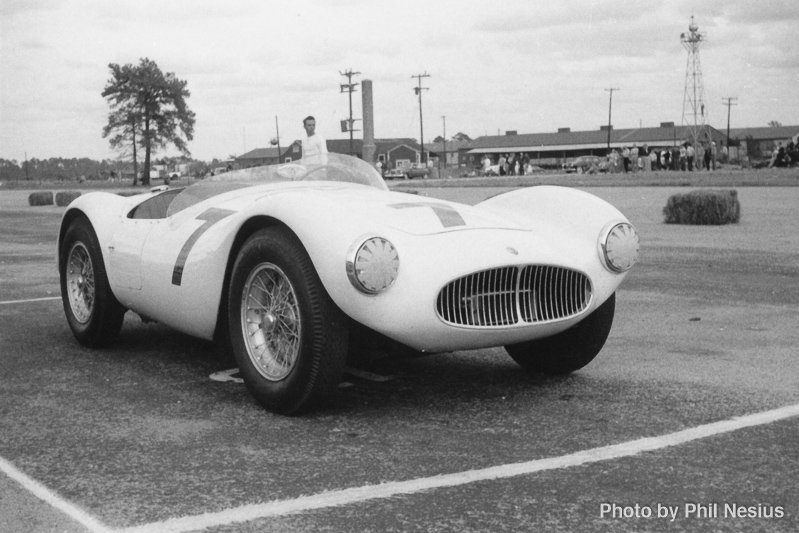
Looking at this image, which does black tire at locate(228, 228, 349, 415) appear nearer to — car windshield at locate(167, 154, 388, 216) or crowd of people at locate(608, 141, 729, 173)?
car windshield at locate(167, 154, 388, 216)

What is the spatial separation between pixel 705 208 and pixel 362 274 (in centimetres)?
1329

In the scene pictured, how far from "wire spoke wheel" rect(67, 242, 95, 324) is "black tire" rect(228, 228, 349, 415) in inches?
66.5

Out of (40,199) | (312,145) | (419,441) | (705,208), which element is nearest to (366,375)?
(419,441)

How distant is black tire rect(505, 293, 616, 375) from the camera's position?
4516 mm

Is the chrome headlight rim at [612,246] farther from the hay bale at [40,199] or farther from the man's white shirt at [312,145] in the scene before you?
the hay bale at [40,199]

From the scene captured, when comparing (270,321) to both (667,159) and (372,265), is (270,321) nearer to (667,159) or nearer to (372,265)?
(372,265)

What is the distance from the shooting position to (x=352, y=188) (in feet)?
17.1

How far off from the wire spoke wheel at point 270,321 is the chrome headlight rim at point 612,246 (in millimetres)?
1440

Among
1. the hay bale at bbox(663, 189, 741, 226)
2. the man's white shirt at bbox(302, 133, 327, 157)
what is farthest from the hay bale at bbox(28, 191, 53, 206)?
the man's white shirt at bbox(302, 133, 327, 157)

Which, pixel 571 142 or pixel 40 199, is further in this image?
pixel 571 142

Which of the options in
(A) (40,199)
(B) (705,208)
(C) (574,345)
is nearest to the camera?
(C) (574,345)

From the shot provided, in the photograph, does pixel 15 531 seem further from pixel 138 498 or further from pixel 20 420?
pixel 20 420

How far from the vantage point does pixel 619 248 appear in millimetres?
4297

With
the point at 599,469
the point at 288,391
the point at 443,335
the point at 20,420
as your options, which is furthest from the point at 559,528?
the point at 20,420
